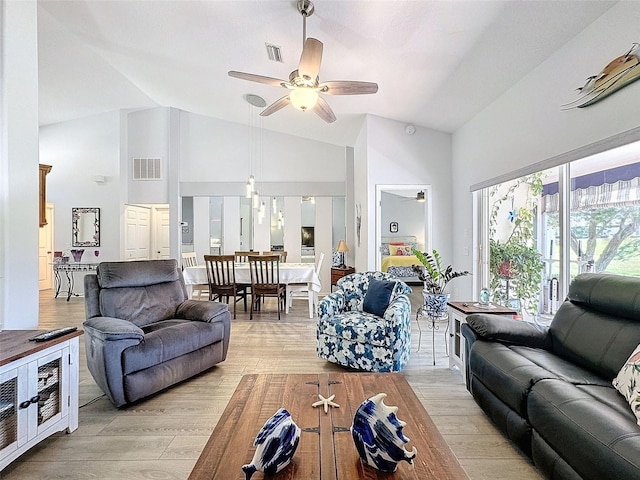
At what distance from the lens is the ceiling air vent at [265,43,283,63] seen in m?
3.89

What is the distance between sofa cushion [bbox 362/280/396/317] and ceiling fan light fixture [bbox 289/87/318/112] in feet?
5.83

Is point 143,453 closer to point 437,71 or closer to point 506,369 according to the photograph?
point 506,369

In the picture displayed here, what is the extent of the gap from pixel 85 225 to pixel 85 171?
1159 mm

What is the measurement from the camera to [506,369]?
81.4 inches

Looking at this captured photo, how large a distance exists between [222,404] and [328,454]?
1.51 meters

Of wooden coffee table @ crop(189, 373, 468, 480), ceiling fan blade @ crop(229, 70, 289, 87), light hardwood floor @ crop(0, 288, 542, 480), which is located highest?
ceiling fan blade @ crop(229, 70, 289, 87)

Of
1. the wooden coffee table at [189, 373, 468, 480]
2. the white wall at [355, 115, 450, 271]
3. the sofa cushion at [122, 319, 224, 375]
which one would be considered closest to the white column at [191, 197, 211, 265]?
the white wall at [355, 115, 450, 271]

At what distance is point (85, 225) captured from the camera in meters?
7.62

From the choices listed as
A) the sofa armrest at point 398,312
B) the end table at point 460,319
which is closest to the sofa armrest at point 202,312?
the sofa armrest at point 398,312

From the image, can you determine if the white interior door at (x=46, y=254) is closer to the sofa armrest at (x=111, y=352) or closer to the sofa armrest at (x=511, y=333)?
the sofa armrest at (x=111, y=352)

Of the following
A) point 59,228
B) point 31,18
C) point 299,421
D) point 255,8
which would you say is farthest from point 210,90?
point 299,421

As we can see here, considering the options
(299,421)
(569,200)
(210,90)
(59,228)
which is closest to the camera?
(299,421)

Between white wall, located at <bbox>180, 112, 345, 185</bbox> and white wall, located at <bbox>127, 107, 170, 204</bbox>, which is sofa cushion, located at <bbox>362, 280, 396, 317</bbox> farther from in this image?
white wall, located at <bbox>127, 107, 170, 204</bbox>

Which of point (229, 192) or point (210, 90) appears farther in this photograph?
point (229, 192)
